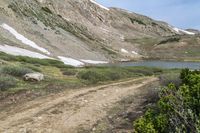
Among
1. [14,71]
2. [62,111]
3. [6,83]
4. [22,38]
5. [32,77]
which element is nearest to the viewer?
[62,111]

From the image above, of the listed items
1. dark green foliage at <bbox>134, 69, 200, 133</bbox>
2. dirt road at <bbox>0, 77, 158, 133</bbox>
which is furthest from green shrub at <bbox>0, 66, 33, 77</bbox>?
dark green foliage at <bbox>134, 69, 200, 133</bbox>


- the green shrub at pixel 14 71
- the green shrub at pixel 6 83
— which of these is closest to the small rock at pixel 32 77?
the green shrub at pixel 14 71

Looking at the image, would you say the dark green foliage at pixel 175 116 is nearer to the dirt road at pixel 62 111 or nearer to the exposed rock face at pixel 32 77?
the dirt road at pixel 62 111

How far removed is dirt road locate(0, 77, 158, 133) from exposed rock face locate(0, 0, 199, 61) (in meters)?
43.3

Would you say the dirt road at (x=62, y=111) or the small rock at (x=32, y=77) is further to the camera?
the small rock at (x=32, y=77)

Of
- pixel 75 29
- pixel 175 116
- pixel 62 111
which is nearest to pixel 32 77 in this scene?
pixel 62 111

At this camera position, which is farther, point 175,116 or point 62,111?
point 62,111

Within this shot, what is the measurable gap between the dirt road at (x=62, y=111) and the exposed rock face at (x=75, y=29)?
142 feet

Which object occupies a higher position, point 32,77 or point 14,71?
point 14,71

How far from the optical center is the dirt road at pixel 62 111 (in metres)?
15.9

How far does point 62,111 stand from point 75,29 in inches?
3666

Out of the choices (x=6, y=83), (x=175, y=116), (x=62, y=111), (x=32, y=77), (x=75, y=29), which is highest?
(x=75, y=29)

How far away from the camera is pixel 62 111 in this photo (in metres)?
18.3

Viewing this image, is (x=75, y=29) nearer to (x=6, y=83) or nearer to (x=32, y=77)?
(x=32, y=77)
